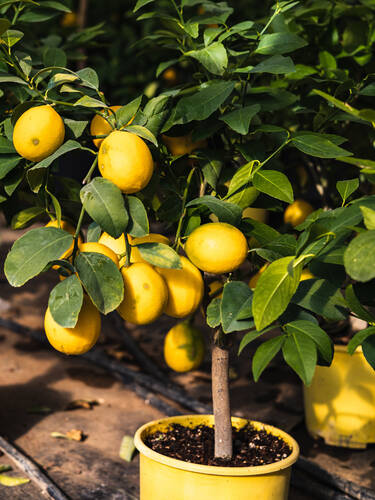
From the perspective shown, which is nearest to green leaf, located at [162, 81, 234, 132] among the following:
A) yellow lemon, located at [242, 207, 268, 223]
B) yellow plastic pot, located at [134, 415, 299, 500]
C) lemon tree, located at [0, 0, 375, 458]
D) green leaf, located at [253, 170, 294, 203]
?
lemon tree, located at [0, 0, 375, 458]

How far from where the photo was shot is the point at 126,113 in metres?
0.84

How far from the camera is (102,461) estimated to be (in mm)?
1563

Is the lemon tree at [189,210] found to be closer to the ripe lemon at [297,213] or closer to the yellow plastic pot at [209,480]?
the yellow plastic pot at [209,480]

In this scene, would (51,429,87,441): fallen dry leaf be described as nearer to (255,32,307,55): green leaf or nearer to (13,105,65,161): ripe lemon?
(13,105,65,161): ripe lemon

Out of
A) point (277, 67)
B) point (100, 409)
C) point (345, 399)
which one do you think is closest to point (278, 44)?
point (277, 67)

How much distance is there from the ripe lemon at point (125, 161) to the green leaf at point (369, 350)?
34 centimetres

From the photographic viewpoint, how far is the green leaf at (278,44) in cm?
94

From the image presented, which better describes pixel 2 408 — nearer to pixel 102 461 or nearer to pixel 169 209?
pixel 102 461

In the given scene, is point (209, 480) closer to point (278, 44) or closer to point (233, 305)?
point (233, 305)

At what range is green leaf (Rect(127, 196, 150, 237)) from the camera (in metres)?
0.79

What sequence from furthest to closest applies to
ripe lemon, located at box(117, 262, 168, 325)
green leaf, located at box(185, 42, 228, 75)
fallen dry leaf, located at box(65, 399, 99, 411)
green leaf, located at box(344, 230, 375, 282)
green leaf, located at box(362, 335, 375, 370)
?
Result: 1. fallen dry leaf, located at box(65, 399, 99, 411)
2. green leaf, located at box(185, 42, 228, 75)
3. ripe lemon, located at box(117, 262, 168, 325)
4. green leaf, located at box(362, 335, 375, 370)
5. green leaf, located at box(344, 230, 375, 282)

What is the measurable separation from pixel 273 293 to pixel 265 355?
7 cm

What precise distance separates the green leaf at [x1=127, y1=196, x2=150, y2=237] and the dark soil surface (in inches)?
32.5

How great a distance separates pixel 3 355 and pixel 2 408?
47cm
